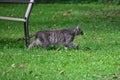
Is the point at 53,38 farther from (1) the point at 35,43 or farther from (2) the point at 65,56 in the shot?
(2) the point at 65,56

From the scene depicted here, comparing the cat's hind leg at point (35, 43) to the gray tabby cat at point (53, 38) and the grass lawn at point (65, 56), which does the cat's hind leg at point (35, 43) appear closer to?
the gray tabby cat at point (53, 38)

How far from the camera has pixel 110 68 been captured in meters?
10.1

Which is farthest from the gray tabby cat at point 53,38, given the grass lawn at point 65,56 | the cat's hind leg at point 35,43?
the grass lawn at point 65,56

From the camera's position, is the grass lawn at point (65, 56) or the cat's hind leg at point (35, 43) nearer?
the grass lawn at point (65, 56)

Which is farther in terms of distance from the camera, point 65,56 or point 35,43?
point 35,43

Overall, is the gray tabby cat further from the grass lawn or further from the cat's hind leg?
the grass lawn

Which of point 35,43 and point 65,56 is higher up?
point 65,56

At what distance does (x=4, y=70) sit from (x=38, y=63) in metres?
0.92

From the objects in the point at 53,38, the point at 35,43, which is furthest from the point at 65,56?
the point at 35,43

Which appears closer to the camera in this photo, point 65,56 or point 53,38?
point 65,56

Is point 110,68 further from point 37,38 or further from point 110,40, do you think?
point 110,40

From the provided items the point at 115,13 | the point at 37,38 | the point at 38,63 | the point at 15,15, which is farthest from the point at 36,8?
the point at 38,63

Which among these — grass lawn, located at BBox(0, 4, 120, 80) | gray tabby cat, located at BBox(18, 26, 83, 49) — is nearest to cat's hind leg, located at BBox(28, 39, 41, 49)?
gray tabby cat, located at BBox(18, 26, 83, 49)

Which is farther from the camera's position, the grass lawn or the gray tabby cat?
the gray tabby cat
